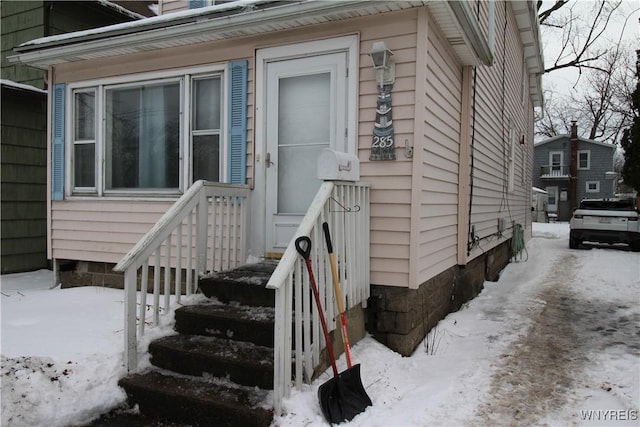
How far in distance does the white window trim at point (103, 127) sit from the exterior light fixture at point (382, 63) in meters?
1.77

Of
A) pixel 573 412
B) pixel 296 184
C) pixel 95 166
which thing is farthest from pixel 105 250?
pixel 573 412

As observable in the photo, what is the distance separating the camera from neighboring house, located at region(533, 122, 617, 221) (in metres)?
27.9

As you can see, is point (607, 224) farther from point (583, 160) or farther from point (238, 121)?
point (583, 160)

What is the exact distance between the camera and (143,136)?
566 cm

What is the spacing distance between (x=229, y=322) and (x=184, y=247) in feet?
6.14

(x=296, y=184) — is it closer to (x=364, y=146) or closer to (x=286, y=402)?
(x=364, y=146)

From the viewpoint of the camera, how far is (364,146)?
433cm

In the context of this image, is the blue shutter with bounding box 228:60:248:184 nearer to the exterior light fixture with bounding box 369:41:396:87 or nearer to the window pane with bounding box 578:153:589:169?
the exterior light fixture with bounding box 369:41:396:87

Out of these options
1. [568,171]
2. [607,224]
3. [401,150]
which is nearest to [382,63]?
[401,150]

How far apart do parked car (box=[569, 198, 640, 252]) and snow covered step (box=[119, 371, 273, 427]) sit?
1070 centimetres

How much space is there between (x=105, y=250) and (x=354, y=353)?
3684 millimetres

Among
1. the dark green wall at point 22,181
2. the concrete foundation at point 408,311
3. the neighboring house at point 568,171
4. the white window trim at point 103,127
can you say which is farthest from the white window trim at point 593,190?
the dark green wall at point 22,181

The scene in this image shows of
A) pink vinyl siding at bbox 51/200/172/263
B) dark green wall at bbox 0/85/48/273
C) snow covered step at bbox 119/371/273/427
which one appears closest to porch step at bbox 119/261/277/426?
snow covered step at bbox 119/371/273/427

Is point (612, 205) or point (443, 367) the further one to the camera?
point (612, 205)
